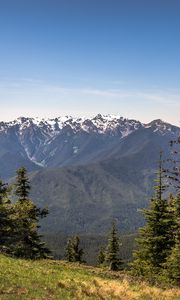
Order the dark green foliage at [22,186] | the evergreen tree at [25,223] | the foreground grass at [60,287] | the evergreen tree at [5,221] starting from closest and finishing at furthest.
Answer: the foreground grass at [60,287] < the evergreen tree at [5,221] < the evergreen tree at [25,223] < the dark green foliage at [22,186]

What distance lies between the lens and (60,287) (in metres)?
27.1

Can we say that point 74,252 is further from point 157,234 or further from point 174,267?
point 174,267

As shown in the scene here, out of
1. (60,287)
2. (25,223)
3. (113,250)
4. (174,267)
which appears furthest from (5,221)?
(113,250)

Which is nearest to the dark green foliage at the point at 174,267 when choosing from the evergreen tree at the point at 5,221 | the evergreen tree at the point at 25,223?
the evergreen tree at the point at 25,223

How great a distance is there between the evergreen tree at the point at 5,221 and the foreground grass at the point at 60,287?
9419 mm

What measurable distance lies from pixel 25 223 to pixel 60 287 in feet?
92.4

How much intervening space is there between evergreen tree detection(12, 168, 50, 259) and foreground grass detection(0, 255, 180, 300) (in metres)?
13.0

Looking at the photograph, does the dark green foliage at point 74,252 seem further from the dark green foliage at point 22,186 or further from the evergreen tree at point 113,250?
the dark green foliage at point 22,186

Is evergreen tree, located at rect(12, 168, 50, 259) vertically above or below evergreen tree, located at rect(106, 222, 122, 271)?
above

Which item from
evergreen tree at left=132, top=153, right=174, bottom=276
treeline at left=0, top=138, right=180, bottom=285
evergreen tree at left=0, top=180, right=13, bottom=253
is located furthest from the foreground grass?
evergreen tree at left=132, top=153, right=174, bottom=276

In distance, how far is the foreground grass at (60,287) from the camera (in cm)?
2483

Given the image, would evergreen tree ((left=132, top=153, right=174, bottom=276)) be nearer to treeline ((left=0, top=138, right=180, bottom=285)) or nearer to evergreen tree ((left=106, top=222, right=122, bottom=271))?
treeline ((left=0, top=138, right=180, bottom=285))

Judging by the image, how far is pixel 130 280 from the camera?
3428cm

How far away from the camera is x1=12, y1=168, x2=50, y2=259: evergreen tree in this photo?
152ft
